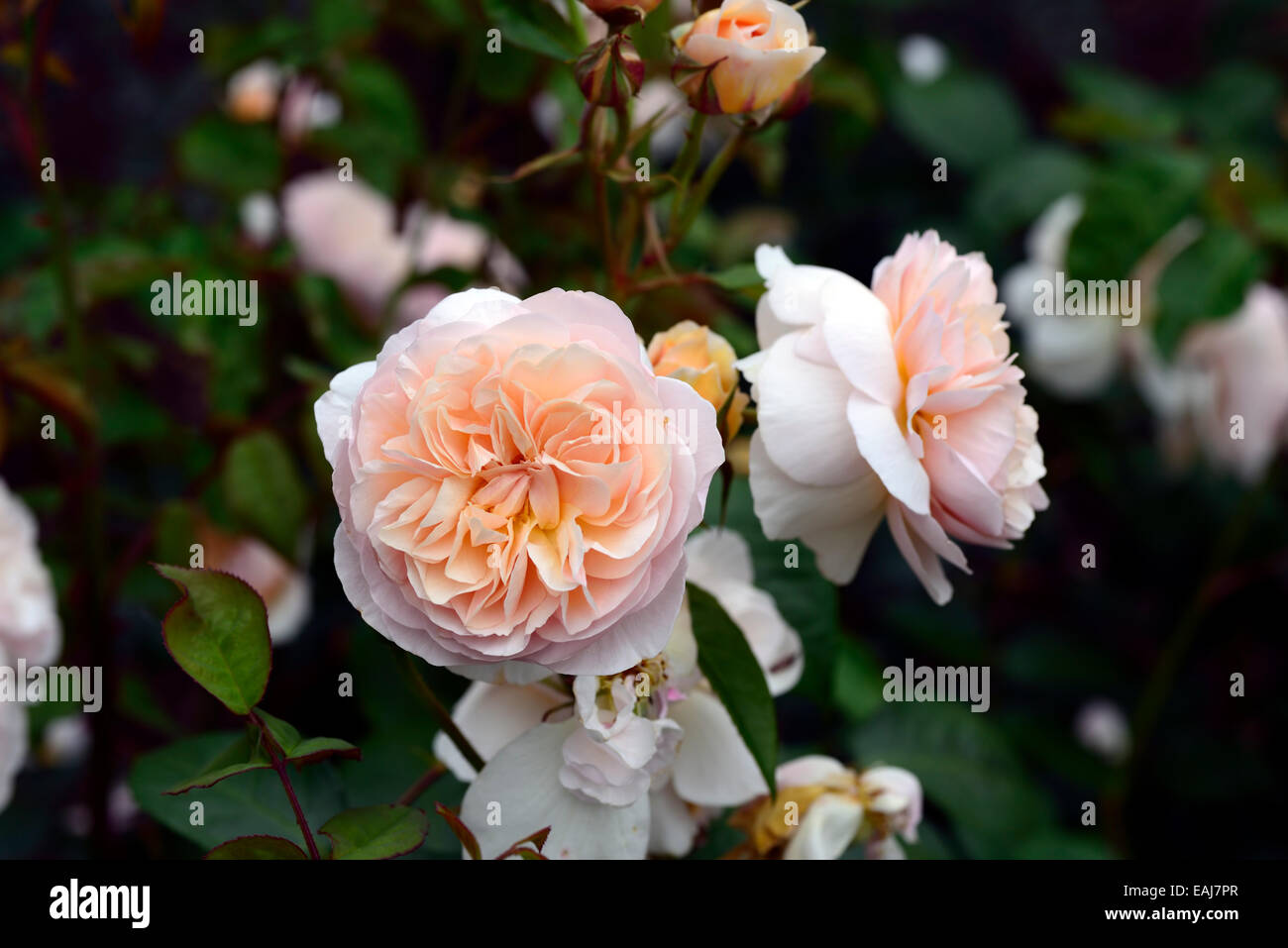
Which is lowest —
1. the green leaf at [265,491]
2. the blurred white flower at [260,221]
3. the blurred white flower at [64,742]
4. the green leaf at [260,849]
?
the blurred white flower at [64,742]

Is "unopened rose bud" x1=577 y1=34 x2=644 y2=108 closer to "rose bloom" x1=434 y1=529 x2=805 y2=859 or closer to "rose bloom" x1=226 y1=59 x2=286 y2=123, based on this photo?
"rose bloom" x1=434 y1=529 x2=805 y2=859

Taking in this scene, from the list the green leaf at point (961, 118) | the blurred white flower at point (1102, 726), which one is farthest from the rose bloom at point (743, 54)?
the blurred white flower at point (1102, 726)

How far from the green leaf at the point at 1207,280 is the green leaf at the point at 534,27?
0.76 m

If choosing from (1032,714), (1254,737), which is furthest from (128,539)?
(1254,737)

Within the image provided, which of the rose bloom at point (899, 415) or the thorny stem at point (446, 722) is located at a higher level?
the rose bloom at point (899, 415)

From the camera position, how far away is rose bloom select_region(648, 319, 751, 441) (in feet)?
1.67

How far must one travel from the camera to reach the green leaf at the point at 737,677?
53 centimetres

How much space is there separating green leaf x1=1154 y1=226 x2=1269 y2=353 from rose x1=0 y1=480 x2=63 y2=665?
3.30 ft

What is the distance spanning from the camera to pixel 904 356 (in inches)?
20.7

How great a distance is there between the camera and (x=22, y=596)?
2.56 feet
